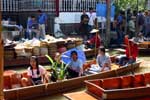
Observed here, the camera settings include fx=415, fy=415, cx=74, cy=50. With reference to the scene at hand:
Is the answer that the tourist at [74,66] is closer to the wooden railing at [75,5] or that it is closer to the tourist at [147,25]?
the tourist at [147,25]

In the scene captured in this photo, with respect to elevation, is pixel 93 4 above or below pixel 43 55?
above

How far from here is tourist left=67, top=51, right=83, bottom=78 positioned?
37.1ft

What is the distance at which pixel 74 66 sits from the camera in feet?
37.2

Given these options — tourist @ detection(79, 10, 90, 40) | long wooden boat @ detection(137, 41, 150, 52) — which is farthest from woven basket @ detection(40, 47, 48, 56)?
tourist @ detection(79, 10, 90, 40)

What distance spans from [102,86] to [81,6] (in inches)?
518

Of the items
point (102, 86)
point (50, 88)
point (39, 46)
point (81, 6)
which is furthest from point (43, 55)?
point (81, 6)

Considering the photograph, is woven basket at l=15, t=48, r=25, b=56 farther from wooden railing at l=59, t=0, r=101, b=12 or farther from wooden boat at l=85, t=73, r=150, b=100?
wooden railing at l=59, t=0, r=101, b=12

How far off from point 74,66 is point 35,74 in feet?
5.41

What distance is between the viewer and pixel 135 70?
45.4 feet

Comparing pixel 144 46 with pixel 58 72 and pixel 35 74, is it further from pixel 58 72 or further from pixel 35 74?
pixel 35 74

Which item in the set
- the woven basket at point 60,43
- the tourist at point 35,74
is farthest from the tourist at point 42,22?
the tourist at point 35,74

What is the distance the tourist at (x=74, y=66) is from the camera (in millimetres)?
11312

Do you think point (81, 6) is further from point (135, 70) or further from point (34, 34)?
point (135, 70)

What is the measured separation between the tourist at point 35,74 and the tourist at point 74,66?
3.92ft
